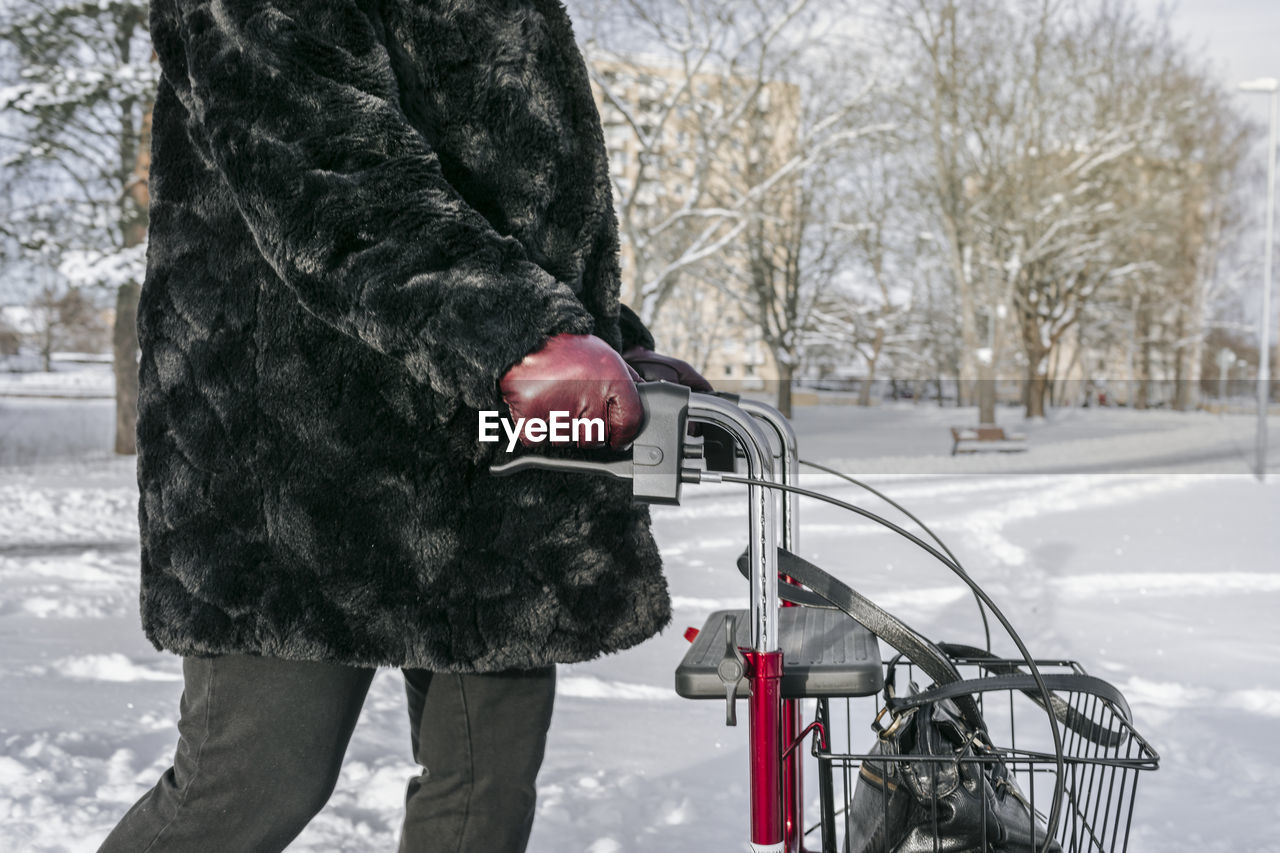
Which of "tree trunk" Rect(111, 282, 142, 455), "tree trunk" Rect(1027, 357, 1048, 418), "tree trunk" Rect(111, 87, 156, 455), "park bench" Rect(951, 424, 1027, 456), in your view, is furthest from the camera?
"tree trunk" Rect(1027, 357, 1048, 418)

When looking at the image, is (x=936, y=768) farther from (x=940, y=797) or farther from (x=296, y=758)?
(x=296, y=758)

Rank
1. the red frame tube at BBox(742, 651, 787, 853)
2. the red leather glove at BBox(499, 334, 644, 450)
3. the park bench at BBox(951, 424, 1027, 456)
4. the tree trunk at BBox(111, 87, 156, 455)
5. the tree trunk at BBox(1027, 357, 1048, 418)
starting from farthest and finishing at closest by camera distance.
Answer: the tree trunk at BBox(1027, 357, 1048, 418)
the park bench at BBox(951, 424, 1027, 456)
the tree trunk at BBox(111, 87, 156, 455)
the red frame tube at BBox(742, 651, 787, 853)
the red leather glove at BBox(499, 334, 644, 450)

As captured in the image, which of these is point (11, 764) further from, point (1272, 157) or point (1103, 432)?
point (1103, 432)

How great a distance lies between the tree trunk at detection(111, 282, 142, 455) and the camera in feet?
43.5

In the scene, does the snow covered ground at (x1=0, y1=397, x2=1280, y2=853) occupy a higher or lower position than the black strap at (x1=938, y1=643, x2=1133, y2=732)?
lower

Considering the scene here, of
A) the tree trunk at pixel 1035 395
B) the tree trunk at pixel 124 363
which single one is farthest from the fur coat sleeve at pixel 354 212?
the tree trunk at pixel 1035 395

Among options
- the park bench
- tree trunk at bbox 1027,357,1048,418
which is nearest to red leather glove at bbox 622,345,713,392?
the park bench

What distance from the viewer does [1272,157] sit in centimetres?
1745

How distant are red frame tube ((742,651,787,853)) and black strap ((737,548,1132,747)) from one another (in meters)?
0.12

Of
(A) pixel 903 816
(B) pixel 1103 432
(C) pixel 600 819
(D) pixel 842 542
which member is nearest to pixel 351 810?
(C) pixel 600 819

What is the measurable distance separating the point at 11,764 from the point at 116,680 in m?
0.92

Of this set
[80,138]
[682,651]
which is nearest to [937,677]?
[682,651]

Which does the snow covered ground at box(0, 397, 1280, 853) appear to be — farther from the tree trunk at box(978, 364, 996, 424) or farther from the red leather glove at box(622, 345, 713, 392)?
the tree trunk at box(978, 364, 996, 424)

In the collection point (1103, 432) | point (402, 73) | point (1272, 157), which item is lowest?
point (1103, 432)
